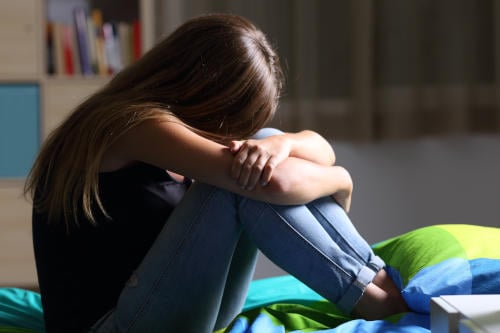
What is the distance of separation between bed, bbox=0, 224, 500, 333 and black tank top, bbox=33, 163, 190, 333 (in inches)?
7.2

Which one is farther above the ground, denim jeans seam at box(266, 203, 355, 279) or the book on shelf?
the book on shelf

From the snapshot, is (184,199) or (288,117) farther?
(288,117)

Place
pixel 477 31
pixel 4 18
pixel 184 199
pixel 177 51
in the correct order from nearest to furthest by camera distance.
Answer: pixel 184 199, pixel 177 51, pixel 4 18, pixel 477 31

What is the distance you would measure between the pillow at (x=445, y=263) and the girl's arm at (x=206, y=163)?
0.20 meters

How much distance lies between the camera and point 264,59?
1.44m

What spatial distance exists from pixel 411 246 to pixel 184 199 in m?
0.48

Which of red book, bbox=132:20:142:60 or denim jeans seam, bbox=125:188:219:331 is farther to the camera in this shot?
red book, bbox=132:20:142:60

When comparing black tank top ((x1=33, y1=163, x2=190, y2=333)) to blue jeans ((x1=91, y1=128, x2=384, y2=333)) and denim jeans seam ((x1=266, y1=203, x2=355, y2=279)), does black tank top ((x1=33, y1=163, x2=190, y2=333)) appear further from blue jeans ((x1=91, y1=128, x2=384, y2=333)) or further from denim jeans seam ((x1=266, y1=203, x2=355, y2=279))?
denim jeans seam ((x1=266, y1=203, x2=355, y2=279))

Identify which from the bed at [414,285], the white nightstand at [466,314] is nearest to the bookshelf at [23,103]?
the bed at [414,285]

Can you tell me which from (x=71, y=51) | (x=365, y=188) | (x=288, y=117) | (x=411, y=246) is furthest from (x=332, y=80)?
(x=411, y=246)

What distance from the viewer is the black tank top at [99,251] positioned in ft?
4.49

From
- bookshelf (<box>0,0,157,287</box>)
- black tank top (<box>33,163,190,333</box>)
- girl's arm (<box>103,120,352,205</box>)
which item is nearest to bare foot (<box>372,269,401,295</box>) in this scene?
girl's arm (<box>103,120,352,205</box>)

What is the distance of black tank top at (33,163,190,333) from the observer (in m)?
1.37

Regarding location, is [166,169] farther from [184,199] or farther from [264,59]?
[264,59]
